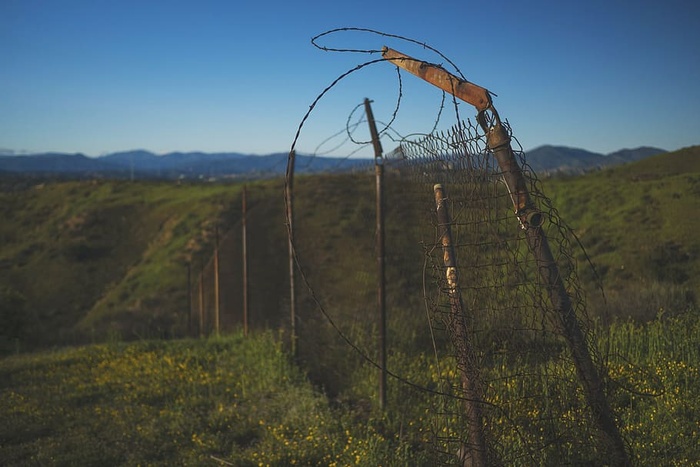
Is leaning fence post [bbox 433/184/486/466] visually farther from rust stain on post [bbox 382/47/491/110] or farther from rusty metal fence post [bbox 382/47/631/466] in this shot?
rust stain on post [bbox 382/47/491/110]

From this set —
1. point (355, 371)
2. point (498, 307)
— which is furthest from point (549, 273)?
point (355, 371)

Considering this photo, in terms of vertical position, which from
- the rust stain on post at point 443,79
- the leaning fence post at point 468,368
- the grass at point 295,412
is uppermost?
the rust stain on post at point 443,79

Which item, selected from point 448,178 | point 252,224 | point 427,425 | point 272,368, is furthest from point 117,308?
point 448,178

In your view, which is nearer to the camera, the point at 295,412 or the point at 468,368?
the point at 468,368

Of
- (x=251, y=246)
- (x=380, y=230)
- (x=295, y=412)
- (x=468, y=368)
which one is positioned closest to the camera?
(x=468, y=368)

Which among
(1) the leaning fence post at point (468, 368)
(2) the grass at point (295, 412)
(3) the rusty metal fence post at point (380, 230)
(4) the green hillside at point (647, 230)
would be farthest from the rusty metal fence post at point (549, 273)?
(4) the green hillside at point (647, 230)

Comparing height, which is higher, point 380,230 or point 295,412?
point 380,230

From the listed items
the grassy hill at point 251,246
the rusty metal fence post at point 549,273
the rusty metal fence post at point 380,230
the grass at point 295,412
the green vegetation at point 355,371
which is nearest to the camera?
the rusty metal fence post at point 549,273

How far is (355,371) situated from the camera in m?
7.32

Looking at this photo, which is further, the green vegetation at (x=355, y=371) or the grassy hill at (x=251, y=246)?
the grassy hill at (x=251, y=246)

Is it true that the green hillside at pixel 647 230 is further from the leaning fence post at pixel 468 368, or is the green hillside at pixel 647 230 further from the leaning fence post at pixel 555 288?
the leaning fence post at pixel 468 368

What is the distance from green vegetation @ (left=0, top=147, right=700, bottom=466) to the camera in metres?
4.09

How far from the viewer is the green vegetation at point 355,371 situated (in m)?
4.09

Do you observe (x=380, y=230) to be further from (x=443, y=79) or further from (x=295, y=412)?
(x=443, y=79)
